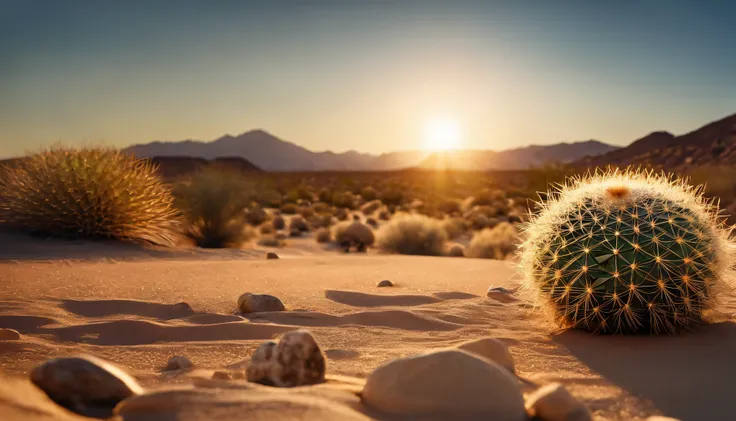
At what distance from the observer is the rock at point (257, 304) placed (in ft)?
19.0

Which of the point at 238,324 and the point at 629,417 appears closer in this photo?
the point at 629,417

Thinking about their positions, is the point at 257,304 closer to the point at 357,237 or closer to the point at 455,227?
the point at 357,237

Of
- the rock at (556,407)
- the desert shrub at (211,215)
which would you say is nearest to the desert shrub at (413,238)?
the desert shrub at (211,215)

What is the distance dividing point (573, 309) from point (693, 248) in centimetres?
100

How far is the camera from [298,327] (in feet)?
17.4

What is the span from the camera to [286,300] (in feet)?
21.6

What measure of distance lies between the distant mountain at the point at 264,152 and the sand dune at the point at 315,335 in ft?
504

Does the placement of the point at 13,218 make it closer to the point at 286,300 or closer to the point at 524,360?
the point at 286,300

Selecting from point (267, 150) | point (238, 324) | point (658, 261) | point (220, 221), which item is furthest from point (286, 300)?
point (267, 150)

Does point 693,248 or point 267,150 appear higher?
point 267,150

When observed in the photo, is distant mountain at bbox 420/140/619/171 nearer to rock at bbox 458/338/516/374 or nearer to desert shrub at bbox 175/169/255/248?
desert shrub at bbox 175/169/255/248

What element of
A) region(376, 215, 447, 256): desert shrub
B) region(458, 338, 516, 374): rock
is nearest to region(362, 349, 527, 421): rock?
region(458, 338, 516, 374): rock

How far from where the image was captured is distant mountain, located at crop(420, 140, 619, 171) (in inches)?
6088

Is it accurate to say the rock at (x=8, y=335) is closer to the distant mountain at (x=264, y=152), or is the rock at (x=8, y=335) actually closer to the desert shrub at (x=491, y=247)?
the desert shrub at (x=491, y=247)
